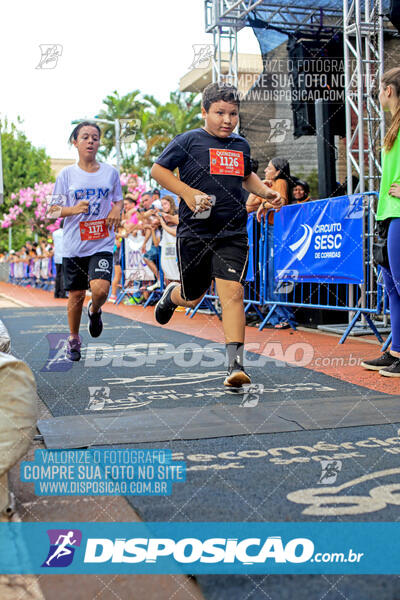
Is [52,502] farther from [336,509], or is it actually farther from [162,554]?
[336,509]

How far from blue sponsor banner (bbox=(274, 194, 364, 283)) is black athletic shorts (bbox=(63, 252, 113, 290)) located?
100 inches

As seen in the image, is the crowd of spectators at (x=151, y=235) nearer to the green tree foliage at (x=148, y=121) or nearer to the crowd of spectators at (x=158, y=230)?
the crowd of spectators at (x=158, y=230)

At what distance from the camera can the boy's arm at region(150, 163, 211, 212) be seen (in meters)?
4.47

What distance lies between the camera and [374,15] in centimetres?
840

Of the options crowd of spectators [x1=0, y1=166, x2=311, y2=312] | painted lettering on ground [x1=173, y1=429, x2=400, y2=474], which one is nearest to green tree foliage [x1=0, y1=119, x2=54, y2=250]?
crowd of spectators [x1=0, y1=166, x2=311, y2=312]

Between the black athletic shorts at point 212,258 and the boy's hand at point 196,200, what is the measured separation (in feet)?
0.84

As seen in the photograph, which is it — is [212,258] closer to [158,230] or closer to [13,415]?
[13,415]

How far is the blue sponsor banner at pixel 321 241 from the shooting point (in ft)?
23.2

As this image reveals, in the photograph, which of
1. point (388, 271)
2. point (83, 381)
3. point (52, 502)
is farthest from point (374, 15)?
point (52, 502)

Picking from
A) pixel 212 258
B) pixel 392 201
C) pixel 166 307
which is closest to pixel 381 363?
pixel 392 201

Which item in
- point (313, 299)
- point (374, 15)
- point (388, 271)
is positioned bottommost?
point (313, 299)

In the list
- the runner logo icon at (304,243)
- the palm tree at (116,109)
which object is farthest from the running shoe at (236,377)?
the palm tree at (116,109)

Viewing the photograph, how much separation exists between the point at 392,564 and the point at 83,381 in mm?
3281

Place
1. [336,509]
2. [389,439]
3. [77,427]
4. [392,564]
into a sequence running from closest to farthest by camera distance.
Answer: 1. [392,564]
2. [336,509]
3. [389,439]
4. [77,427]
